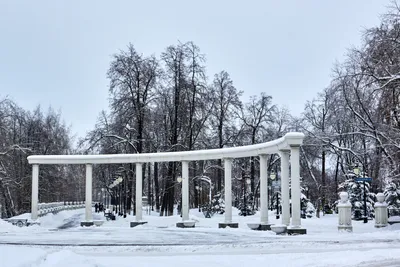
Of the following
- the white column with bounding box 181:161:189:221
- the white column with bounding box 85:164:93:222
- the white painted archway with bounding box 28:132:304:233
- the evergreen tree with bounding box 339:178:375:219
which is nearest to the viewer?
the white painted archway with bounding box 28:132:304:233

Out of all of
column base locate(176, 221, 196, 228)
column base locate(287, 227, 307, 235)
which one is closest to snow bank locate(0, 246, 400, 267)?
column base locate(287, 227, 307, 235)

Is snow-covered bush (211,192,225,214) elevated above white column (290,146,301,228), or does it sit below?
below

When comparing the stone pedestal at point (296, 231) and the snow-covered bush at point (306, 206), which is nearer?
the stone pedestal at point (296, 231)

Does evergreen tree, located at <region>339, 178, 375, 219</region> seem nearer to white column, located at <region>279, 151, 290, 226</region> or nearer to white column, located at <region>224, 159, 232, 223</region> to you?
white column, located at <region>224, 159, 232, 223</region>

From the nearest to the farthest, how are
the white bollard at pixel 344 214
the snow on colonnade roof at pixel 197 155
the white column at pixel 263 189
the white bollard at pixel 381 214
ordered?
1. the snow on colonnade roof at pixel 197 155
2. the white bollard at pixel 344 214
3. the white bollard at pixel 381 214
4. the white column at pixel 263 189

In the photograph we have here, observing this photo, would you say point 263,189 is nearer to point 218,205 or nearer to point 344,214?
point 344,214

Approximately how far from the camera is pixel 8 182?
4359cm

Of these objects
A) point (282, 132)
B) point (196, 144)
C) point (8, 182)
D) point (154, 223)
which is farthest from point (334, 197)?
point (8, 182)

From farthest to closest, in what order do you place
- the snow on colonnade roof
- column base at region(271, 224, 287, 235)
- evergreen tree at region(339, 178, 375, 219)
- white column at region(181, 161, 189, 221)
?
evergreen tree at region(339, 178, 375, 219)
white column at region(181, 161, 189, 221)
the snow on colonnade roof
column base at region(271, 224, 287, 235)

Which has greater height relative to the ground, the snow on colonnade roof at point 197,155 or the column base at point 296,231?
the snow on colonnade roof at point 197,155

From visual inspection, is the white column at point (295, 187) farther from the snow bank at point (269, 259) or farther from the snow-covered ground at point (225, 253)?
the snow bank at point (269, 259)

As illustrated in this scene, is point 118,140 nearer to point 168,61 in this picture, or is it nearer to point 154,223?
point 168,61

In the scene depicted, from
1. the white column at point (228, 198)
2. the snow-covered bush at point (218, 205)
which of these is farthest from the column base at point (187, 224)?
the snow-covered bush at point (218, 205)

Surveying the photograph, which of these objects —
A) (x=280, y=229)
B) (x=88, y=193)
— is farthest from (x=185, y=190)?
(x=280, y=229)
